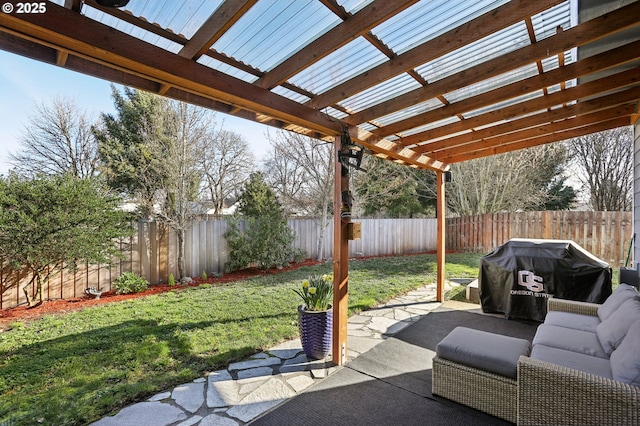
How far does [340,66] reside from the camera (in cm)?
239

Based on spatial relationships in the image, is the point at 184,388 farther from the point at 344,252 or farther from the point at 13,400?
the point at 344,252

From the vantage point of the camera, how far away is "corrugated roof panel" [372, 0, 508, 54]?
184 centimetres

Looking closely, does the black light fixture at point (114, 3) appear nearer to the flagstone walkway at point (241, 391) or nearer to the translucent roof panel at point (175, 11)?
the translucent roof panel at point (175, 11)

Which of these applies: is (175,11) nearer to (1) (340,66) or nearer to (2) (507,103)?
(1) (340,66)

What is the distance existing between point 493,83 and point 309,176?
243 inches

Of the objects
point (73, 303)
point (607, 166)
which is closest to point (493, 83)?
point (73, 303)

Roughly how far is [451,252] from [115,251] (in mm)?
10147

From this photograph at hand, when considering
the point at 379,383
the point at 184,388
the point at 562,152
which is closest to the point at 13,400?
the point at 184,388

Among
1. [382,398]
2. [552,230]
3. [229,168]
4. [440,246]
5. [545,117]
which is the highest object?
[229,168]

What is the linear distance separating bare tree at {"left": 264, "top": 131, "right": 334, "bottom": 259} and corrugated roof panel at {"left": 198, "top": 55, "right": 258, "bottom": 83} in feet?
19.0

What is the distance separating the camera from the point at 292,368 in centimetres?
291

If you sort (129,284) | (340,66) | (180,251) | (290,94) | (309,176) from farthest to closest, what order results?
(309,176) → (180,251) → (129,284) → (290,94) → (340,66)

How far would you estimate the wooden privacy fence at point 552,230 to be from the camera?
702 centimetres

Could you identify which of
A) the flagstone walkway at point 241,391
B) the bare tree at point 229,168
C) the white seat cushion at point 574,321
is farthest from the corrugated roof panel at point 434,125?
the bare tree at point 229,168
